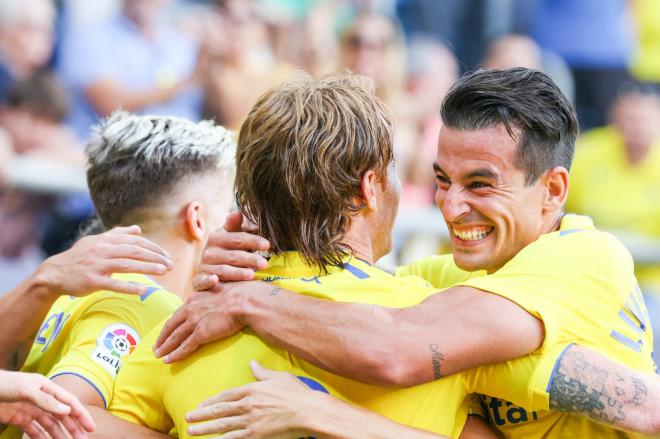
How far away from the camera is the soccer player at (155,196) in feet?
11.8

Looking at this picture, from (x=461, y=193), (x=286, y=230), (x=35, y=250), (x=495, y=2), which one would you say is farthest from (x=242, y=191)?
(x=495, y=2)

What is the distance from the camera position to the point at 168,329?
304 centimetres

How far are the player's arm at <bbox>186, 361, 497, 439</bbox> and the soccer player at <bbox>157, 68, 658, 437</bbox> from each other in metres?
0.12

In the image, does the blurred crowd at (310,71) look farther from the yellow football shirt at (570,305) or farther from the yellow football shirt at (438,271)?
the yellow football shirt at (570,305)

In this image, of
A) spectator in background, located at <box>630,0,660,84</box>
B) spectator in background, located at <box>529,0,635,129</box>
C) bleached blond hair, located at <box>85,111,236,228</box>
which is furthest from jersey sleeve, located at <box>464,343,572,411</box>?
spectator in background, located at <box>630,0,660,84</box>

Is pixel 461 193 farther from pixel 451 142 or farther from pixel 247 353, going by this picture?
pixel 247 353

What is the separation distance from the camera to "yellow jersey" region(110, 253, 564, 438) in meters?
Result: 2.86

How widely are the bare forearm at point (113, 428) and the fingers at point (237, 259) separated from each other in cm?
55

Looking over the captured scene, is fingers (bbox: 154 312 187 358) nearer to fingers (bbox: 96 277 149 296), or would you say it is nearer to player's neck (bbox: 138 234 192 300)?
fingers (bbox: 96 277 149 296)

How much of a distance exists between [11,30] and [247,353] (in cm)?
635

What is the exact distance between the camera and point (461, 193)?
3.24 meters

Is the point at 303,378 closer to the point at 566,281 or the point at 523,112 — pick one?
the point at 566,281

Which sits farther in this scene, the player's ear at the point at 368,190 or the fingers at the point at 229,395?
the player's ear at the point at 368,190

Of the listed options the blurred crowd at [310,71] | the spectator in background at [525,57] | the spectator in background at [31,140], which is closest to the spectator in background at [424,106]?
the blurred crowd at [310,71]
